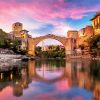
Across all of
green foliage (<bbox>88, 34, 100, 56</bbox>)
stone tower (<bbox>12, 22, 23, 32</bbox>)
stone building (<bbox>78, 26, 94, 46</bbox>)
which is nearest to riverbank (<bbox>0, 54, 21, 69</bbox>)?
green foliage (<bbox>88, 34, 100, 56</bbox>)

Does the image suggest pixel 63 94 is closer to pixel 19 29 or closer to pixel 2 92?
pixel 2 92

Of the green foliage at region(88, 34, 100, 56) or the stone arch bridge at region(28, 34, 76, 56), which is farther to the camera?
the stone arch bridge at region(28, 34, 76, 56)

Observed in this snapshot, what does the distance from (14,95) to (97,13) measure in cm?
10046

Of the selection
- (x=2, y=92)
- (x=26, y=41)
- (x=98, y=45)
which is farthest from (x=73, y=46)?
(x=2, y=92)

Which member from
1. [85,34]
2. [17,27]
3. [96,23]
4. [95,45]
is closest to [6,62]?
[95,45]

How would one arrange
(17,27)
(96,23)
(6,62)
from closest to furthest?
(6,62)
(96,23)
(17,27)

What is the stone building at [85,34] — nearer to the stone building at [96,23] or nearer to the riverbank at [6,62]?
the stone building at [96,23]

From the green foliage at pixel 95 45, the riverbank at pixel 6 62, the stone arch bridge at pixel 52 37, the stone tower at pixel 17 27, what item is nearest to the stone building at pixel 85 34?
the stone arch bridge at pixel 52 37

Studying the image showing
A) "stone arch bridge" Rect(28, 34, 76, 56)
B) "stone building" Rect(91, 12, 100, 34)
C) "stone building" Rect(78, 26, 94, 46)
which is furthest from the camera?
"stone arch bridge" Rect(28, 34, 76, 56)

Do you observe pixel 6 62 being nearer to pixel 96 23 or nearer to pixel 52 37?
pixel 96 23

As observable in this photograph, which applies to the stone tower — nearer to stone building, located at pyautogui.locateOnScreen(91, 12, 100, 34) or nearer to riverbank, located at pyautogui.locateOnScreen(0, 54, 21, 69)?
stone building, located at pyautogui.locateOnScreen(91, 12, 100, 34)

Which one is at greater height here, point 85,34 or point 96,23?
point 96,23

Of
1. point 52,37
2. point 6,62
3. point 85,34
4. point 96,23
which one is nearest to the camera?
point 6,62

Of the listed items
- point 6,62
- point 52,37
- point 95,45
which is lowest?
point 6,62
